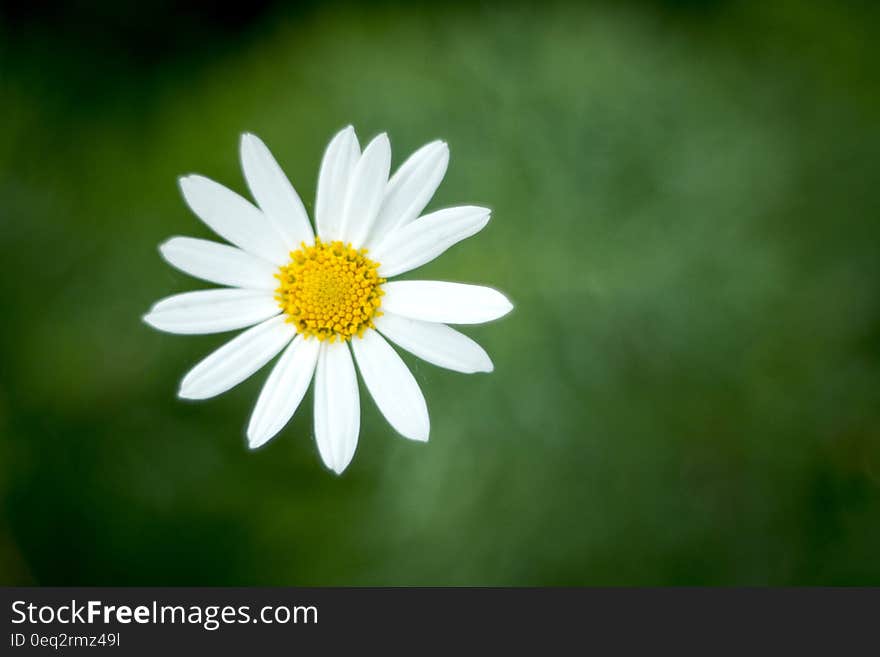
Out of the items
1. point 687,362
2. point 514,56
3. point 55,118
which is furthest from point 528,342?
point 55,118

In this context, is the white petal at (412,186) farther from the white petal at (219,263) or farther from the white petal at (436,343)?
the white petal at (219,263)

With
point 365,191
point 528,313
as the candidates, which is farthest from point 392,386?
point 528,313

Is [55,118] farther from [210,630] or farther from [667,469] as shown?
[667,469]

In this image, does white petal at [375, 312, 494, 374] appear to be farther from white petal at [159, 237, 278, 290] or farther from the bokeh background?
the bokeh background

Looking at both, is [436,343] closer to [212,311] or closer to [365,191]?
[365,191]

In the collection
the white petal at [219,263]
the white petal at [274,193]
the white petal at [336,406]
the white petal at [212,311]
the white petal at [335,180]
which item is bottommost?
the white petal at [336,406]

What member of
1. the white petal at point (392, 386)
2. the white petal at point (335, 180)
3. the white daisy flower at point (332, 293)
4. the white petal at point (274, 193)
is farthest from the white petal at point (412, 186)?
the white petal at point (392, 386)
